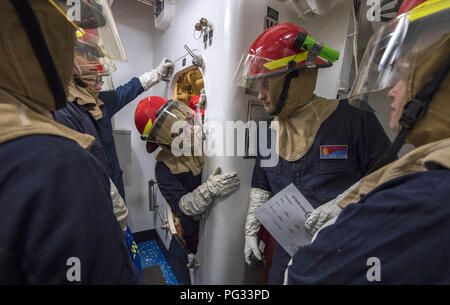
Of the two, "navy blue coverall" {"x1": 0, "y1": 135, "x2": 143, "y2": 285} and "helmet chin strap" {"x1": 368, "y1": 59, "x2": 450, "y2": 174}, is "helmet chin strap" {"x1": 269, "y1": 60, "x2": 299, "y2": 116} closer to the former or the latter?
"helmet chin strap" {"x1": 368, "y1": 59, "x2": 450, "y2": 174}

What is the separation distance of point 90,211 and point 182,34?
1.83 m

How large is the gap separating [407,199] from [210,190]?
998mm

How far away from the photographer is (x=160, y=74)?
6.34 feet

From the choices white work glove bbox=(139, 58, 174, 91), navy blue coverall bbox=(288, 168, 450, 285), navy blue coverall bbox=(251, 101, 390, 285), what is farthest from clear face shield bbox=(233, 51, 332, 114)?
white work glove bbox=(139, 58, 174, 91)

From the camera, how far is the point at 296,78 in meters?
1.02

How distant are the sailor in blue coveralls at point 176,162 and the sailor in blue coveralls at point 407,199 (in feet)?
2.74

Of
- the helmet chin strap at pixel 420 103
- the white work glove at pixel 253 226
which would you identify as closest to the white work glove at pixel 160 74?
the white work glove at pixel 253 226

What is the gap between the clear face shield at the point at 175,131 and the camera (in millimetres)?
1376

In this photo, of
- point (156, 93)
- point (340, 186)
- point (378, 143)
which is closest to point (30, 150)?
point (340, 186)

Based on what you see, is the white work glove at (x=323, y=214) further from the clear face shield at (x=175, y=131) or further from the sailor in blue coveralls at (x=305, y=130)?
the clear face shield at (x=175, y=131)

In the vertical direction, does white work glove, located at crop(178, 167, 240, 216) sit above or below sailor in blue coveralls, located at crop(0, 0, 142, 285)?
below

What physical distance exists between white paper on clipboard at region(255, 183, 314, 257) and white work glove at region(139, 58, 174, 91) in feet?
5.67

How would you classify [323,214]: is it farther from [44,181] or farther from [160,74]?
[160,74]

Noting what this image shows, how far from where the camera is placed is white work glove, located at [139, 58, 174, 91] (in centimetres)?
190
